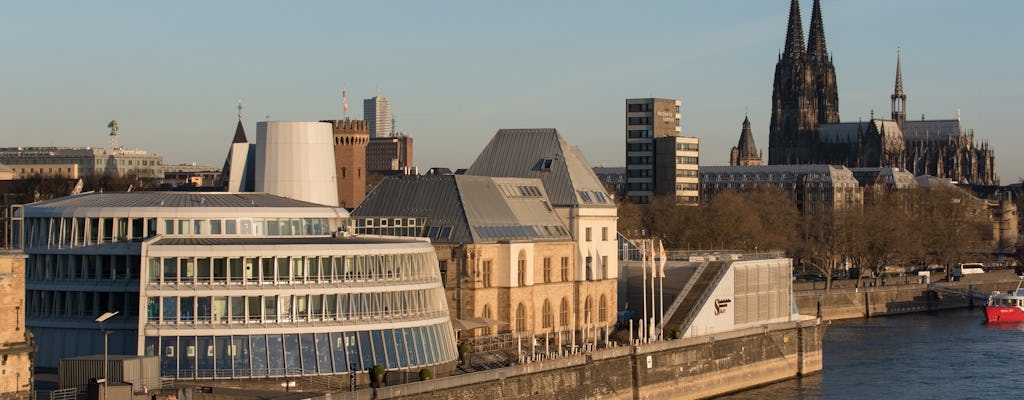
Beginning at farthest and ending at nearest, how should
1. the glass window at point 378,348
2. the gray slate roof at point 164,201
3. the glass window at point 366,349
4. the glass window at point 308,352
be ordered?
the gray slate roof at point 164,201 → the glass window at point 378,348 → the glass window at point 366,349 → the glass window at point 308,352

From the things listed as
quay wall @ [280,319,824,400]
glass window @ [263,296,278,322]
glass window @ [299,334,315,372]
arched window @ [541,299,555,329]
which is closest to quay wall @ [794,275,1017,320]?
quay wall @ [280,319,824,400]

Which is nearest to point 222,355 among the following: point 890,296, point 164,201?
point 164,201

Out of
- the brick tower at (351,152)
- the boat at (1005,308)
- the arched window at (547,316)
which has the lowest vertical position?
the boat at (1005,308)

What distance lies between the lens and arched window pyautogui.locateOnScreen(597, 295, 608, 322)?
358ft

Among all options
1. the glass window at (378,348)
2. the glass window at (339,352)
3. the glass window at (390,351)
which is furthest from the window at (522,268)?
the glass window at (339,352)

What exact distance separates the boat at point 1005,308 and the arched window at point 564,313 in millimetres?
71070

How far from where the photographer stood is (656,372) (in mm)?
95125

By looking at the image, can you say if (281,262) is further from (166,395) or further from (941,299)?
(941,299)

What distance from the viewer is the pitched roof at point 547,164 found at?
109562mm

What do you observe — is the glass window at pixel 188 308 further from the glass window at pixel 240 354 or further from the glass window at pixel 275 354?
the glass window at pixel 275 354

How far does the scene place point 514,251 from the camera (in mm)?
97562

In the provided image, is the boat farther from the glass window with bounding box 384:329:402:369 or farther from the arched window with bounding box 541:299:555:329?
the glass window with bounding box 384:329:402:369

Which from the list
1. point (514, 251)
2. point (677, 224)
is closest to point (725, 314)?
point (514, 251)

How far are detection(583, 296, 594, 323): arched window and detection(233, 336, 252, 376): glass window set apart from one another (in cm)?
3913
